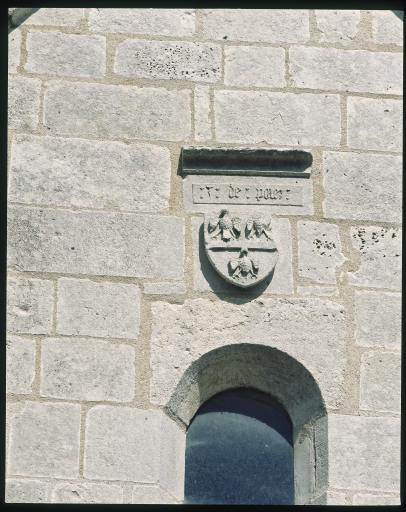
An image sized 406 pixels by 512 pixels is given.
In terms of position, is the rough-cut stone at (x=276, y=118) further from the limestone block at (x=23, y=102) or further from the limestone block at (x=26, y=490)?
the limestone block at (x=26, y=490)

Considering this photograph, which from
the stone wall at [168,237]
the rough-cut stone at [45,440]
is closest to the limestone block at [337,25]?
the stone wall at [168,237]

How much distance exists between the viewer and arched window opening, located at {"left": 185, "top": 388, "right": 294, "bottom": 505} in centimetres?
712

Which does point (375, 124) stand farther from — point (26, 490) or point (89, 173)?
point (26, 490)

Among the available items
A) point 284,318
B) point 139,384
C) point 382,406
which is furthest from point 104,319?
point 382,406

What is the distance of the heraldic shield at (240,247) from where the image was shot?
23.2 ft

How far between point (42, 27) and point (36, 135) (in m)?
0.54

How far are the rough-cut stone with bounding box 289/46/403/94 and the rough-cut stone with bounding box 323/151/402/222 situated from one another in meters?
0.34

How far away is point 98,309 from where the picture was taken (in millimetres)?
7043

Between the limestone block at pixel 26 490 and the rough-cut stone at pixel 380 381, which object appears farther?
the rough-cut stone at pixel 380 381

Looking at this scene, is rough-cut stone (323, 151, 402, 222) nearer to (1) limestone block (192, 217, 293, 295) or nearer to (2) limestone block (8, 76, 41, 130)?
(1) limestone block (192, 217, 293, 295)

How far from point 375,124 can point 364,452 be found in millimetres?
1512

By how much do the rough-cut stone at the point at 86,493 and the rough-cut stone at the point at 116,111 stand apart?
1.56 meters

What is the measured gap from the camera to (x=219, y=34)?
25.0 ft

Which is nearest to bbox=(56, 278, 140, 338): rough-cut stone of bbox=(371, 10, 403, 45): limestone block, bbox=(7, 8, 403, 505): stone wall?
bbox=(7, 8, 403, 505): stone wall
